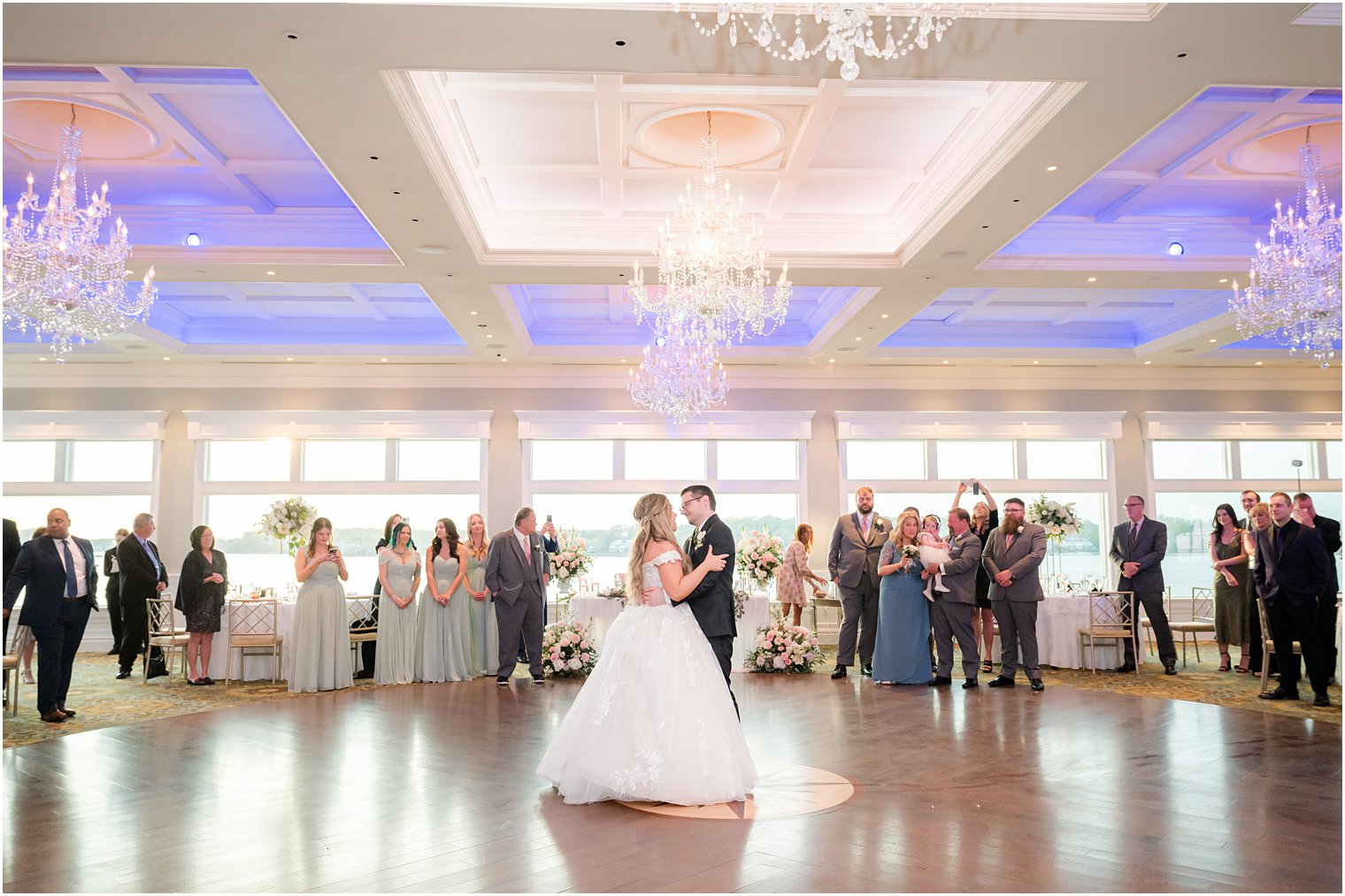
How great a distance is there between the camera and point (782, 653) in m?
9.48

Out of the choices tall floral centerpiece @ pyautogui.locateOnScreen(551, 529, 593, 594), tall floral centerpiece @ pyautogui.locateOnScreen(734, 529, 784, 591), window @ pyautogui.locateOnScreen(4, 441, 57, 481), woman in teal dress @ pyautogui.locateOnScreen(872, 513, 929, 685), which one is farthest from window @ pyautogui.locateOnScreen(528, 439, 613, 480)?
window @ pyautogui.locateOnScreen(4, 441, 57, 481)

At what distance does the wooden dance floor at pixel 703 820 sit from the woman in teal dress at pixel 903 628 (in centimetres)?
150

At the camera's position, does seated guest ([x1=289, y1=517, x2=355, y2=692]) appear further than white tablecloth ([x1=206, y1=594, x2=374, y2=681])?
No

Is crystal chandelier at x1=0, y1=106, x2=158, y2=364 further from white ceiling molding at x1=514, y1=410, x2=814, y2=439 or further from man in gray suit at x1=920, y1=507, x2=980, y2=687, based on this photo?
man in gray suit at x1=920, y1=507, x2=980, y2=687

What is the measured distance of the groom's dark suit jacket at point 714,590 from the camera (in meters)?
5.40

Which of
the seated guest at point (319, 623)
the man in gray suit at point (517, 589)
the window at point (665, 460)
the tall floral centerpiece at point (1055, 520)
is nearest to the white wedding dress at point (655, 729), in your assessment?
the man in gray suit at point (517, 589)

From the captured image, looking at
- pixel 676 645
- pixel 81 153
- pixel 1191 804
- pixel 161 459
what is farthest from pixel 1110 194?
pixel 161 459

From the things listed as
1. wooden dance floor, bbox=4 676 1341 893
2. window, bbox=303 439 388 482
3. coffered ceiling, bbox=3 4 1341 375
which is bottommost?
wooden dance floor, bbox=4 676 1341 893

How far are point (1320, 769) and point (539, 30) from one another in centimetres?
588

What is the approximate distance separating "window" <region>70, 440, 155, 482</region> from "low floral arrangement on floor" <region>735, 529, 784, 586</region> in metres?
8.71

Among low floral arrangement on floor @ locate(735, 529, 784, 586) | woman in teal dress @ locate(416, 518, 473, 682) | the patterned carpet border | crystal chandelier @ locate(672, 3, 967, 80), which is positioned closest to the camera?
crystal chandelier @ locate(672, 3, 967, 80)

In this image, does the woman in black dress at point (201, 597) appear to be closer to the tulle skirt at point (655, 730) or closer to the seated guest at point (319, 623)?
the seated guest at point (319, 623)

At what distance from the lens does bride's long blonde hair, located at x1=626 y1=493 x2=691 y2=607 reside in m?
5.12

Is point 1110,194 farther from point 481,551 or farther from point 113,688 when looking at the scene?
point 113,688
